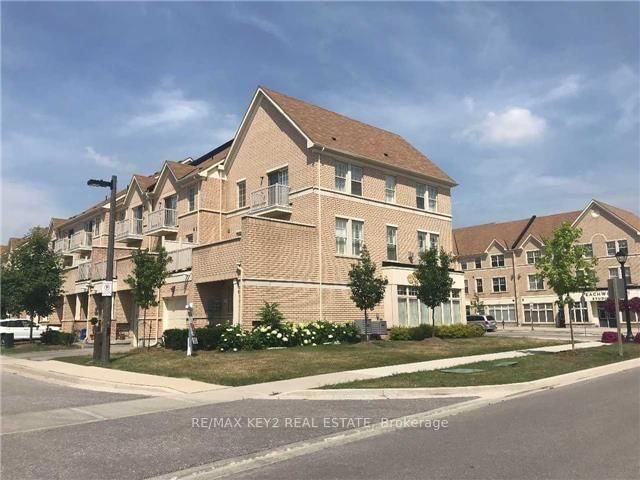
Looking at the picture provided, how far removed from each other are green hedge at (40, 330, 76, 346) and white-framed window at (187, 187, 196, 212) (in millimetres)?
9515

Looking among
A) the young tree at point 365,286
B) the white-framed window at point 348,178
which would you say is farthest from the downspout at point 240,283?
the white-framed window at point 348,178

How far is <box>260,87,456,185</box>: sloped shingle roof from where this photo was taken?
2932cm

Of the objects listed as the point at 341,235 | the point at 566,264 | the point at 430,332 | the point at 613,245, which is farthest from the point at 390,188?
the point at 613,245

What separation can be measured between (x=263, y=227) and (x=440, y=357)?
976 cm

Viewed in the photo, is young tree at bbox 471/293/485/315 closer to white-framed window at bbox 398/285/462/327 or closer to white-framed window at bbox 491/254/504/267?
white-framed window at bbox 491/254/504/267

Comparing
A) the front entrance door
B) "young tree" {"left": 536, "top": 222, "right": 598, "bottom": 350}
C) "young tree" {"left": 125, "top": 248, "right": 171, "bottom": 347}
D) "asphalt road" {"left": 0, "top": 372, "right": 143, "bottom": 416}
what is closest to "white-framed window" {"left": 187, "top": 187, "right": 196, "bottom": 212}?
"young tree" {"left": 125, "top": 248, "right": 171, "bottom": 347}

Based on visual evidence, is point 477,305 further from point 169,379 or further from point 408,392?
point 408,392

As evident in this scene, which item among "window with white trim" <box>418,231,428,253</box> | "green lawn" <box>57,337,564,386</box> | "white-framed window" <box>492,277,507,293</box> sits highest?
"window with white trim" <box>418,231,428,253</box>

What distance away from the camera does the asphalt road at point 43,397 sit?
36.9ft

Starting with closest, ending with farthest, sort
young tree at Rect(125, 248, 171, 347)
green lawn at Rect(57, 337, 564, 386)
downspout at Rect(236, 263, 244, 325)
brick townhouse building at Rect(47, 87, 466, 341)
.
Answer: green lawn at Rect(57, 337, 564, 386)
young tree at Rect(125, 248, 171, 347)
downspout at Rect(236, 263, 244, 325)
brick townhouse building at Rect(47, 87, 466, 341)

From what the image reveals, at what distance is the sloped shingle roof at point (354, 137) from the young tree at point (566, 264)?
39.5 feet

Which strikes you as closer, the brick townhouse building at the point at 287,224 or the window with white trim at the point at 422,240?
the brick townhouse building at the point at 287,224

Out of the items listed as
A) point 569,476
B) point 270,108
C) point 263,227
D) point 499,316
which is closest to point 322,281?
point 263,227

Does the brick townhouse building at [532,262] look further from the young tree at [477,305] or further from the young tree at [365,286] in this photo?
the young tree at [365,286]
